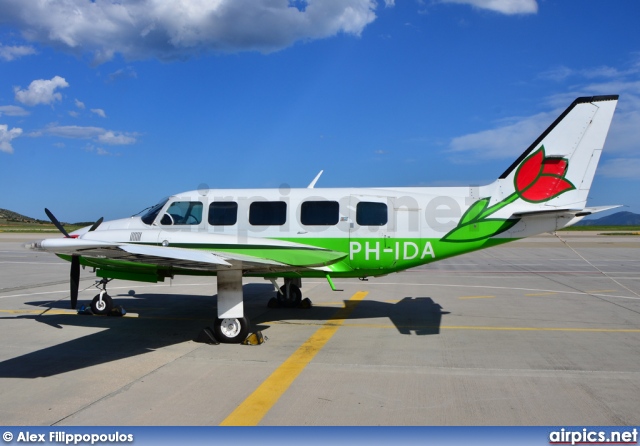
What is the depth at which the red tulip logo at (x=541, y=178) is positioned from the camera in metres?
10.7

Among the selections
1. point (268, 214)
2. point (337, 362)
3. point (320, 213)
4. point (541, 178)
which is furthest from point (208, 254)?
point (541, 178)

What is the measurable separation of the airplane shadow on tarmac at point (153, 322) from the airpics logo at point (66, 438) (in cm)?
227

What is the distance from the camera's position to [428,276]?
69.5 ft

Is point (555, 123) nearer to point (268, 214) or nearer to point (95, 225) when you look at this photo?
point (268, 214)

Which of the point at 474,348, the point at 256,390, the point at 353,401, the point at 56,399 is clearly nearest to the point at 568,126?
the point at 474,348

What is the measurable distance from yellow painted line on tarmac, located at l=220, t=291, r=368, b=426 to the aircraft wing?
60.8 inches

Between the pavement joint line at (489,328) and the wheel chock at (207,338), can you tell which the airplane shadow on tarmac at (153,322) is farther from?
the wheel chock at (207,338)

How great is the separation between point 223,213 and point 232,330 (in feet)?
9.65

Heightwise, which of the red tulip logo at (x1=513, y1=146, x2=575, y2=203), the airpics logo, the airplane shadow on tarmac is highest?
the red tulip logo at (x1=513, y1=146, x2=575, y2=203)

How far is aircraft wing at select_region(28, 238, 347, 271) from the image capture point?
7.23 metres

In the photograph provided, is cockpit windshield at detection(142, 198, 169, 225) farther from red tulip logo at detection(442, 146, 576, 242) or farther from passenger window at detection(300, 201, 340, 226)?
red tulip logo at detection(442, 146, 576, 242)

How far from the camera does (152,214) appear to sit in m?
11.7

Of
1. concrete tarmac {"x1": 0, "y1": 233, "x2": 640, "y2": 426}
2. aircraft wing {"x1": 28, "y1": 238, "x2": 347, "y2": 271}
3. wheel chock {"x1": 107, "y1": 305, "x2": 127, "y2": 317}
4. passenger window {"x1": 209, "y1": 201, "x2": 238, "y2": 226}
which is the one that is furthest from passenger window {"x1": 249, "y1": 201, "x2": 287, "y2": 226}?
wheel chock {"x1": 107, "y1": 305, "x2": 127, "y2": 317}

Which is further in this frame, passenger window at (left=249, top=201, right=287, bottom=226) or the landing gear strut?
the landing gear strut
